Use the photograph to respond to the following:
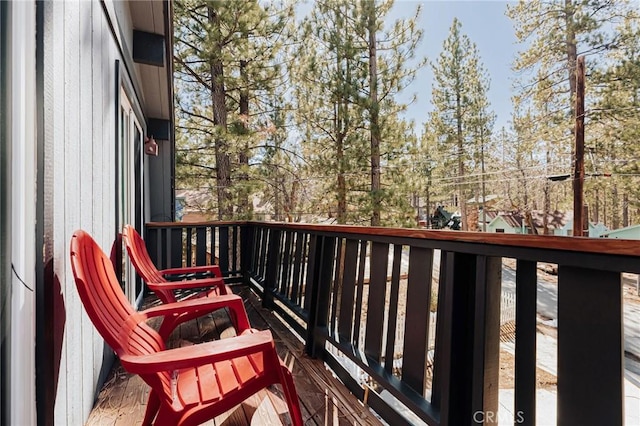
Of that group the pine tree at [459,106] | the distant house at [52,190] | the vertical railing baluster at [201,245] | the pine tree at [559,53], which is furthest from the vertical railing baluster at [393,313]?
the pine tree at [459,106]

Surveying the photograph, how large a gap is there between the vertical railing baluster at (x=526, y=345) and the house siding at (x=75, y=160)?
1.56 metres

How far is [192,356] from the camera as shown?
1.15 metres

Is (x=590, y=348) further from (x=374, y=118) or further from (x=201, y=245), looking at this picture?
(x=374, y=118)

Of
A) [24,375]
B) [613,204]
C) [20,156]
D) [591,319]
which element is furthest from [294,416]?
[613,204]

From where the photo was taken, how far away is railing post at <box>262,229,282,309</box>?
359 cm

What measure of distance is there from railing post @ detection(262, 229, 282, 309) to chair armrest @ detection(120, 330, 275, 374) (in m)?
2.25

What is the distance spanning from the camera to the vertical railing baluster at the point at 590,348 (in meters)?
0.84

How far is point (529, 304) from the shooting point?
42.9 inches

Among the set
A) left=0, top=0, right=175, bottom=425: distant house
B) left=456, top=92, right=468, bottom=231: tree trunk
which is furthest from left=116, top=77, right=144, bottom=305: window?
left=456, top=92, right=468, bottom=231: tree trunk

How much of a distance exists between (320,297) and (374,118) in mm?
10207

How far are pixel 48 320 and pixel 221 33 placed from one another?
9871mm

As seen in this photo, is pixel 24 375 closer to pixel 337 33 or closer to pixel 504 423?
pixel 504 423

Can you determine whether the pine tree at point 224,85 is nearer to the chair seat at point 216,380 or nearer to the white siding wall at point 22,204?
the chair seat at point 216,380

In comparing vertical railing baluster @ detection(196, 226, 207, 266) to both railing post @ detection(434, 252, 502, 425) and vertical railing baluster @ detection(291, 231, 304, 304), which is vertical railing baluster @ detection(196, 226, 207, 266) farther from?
railing post @ detection(434, 252, 502, 425)
